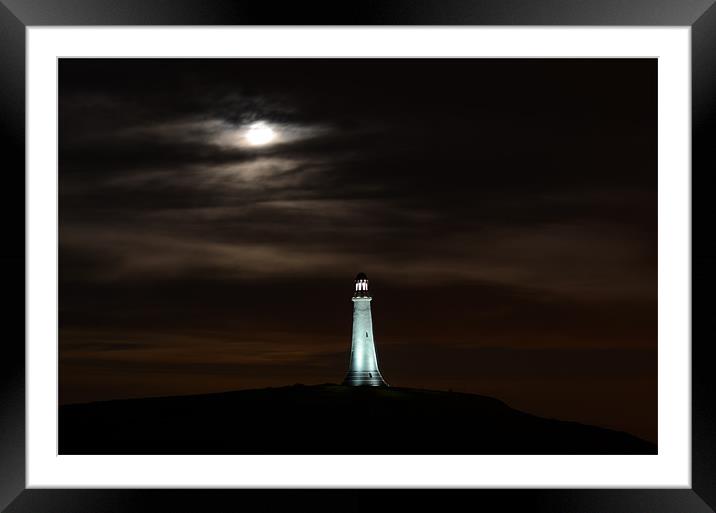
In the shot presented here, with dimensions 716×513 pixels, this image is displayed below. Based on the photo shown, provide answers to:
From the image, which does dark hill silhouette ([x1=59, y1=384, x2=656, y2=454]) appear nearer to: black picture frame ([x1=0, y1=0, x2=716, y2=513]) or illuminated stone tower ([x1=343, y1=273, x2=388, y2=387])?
illuminated stone tower ([x1=343, y1=273, x2=388, y2=387])

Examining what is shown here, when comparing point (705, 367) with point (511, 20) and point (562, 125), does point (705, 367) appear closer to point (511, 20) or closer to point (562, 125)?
point (511, 20)

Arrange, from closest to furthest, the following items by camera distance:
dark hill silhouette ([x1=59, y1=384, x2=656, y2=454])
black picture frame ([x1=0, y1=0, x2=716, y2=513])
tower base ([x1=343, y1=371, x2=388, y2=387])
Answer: black picture frame ([x1=0, y1=0, x2=716, y2=513]) → dark hill silhouette ([x1=59, y1=384, x2=656, y2=454]) → tower base ([x1=343, y1=371, x2=388, y2=387])

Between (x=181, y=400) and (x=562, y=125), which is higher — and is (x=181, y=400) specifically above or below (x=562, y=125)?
below

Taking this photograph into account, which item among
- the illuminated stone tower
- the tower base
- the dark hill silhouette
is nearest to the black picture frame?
the dark hill silhouette

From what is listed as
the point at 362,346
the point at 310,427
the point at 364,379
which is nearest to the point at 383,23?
the point at 310,427

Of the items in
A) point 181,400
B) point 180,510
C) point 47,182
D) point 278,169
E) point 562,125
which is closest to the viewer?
point 180,510

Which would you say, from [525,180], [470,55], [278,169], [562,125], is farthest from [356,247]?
[470,55]

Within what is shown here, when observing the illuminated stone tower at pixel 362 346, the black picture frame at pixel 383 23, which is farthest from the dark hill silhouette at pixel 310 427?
the black picture frame at pixel 383 23

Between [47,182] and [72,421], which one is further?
[72,421]
